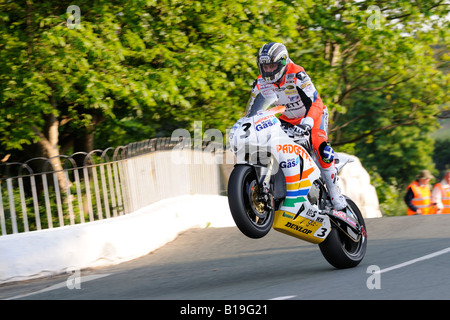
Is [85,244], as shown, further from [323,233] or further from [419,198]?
[419,198]

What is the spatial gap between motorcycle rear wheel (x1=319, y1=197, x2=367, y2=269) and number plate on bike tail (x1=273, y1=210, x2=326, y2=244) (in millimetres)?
255

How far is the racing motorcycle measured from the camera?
5.93 m

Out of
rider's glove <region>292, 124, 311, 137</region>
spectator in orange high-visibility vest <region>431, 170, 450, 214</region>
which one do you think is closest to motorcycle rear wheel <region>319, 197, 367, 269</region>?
rider's glove <region>292, 124, 311, 137</region>

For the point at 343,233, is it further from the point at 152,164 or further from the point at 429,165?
the point at 429,165

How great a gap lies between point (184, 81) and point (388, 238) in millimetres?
5313

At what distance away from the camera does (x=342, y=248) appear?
709 cm

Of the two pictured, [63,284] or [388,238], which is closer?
[63,284]

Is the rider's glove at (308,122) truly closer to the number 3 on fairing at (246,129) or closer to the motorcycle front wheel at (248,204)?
the number 3 on fairing at (246,129)

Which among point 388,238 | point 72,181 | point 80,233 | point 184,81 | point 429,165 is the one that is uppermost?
point 184,81

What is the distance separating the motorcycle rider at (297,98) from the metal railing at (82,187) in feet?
11.3

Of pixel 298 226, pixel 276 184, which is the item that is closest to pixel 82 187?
pixel 276 184

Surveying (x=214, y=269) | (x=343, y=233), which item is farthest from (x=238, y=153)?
(x=214, y=269)

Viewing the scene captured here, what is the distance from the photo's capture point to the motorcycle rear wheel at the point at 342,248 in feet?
22.9

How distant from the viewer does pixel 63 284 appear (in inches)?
305
